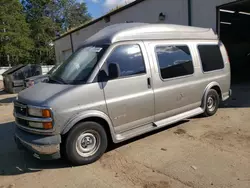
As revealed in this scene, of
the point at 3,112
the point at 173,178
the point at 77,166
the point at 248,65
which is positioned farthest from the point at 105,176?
the point at 248,65

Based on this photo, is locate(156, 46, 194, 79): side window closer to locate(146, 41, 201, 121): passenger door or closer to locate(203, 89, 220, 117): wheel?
locate(146, 41, 201, 121): passenger door

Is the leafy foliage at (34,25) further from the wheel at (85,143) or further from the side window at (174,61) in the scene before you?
the wheel at (85,143)

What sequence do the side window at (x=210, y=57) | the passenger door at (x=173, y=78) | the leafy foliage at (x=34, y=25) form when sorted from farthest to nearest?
the leafy foliage at (x=34, y=25), the side window at (x=210, y=57), the passenger door at (x=173, y=78)

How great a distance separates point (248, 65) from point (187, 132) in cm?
1620

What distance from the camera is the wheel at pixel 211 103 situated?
668 centimetres

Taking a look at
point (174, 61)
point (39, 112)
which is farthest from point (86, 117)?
point (174, 61)

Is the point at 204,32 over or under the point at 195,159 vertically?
over

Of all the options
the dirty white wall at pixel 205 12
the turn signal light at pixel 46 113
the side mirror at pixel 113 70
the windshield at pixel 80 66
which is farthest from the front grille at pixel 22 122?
the dirty white wall at pixel 205 12

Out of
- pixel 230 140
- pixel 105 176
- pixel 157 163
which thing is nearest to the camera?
pixel 105 176

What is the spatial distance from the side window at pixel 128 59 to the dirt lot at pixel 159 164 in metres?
1.51

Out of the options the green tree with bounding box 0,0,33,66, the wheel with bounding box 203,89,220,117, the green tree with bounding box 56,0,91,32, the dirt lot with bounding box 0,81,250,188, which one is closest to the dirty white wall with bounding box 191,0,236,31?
the wheel with bounding box 203,89,220,117

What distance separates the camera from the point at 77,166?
4414mm

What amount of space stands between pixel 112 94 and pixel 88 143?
0.97m

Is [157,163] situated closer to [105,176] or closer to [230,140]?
[105,176]
